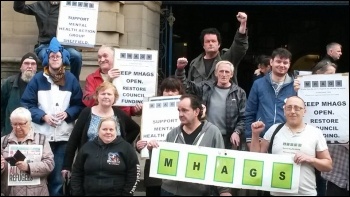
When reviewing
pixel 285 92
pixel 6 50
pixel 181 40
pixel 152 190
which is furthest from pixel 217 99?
pixel 181 40

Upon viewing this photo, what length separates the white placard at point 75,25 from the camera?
8.85 metres

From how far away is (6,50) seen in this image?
11.0 metres

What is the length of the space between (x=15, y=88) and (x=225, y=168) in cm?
310

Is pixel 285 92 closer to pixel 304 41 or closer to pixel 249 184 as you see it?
pixel 249 184

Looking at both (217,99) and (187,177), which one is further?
→ (217,99)

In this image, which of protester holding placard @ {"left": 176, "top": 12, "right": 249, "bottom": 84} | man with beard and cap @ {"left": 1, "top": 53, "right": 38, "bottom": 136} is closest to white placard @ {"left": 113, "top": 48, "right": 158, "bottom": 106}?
protester holding placard @ {"left": 176, "top": 12, "right": 249, "bottom": 84}

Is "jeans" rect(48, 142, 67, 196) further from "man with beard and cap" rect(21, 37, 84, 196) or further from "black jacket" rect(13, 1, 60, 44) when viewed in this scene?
"black jacket" rect(13, 1, 60, 44)

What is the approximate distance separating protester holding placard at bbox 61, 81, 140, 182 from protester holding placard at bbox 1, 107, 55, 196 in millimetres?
313

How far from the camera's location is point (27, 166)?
22.8 feet

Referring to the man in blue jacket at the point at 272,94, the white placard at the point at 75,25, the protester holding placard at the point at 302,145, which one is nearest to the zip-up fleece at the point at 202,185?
the protester holding placard at the point at 302,145

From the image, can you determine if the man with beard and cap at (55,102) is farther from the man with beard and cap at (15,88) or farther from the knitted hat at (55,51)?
the man with beard and cap at (15,88)

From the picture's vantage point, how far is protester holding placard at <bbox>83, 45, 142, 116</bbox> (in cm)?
787

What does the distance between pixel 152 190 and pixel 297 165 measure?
198cm

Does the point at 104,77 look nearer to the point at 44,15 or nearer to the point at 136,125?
the point at 136,125
